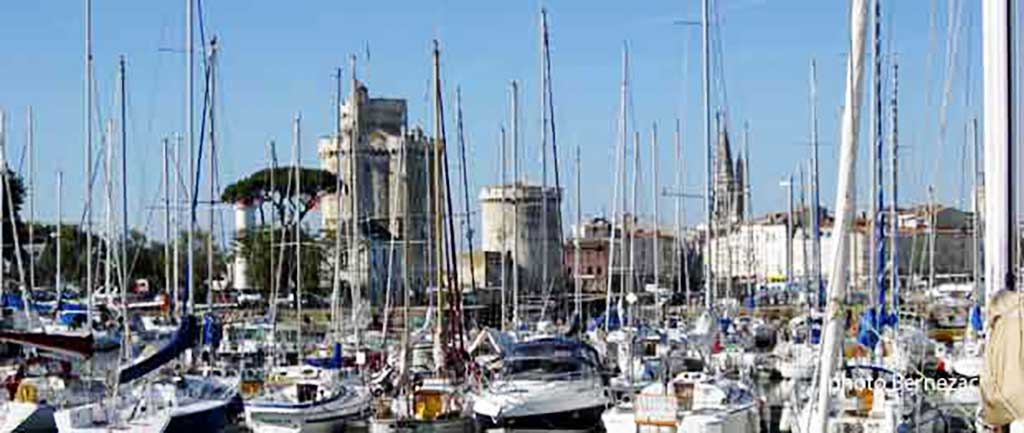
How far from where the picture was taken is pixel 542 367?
2705 centimetres

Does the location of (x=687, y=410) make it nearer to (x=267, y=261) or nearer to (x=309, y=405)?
(x=309, y=405)

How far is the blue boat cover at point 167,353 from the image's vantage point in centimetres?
2471

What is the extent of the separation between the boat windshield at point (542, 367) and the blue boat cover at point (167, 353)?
560 cm

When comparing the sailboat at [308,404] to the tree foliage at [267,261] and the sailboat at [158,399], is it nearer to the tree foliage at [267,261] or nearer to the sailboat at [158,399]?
the sailboat at [158,399]

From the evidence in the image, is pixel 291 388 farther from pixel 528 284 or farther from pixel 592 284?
pixel 592 284

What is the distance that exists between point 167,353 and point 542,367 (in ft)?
21.6

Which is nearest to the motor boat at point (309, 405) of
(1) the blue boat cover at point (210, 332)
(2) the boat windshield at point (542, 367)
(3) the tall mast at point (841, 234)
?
(2) the boat windshield at point (542, 367)

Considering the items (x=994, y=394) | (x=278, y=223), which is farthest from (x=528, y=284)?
(x=994, y=394)

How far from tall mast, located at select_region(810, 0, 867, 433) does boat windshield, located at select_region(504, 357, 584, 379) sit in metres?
18.2

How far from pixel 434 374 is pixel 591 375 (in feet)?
9.78

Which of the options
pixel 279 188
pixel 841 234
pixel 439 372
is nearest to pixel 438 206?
pixel 439 372

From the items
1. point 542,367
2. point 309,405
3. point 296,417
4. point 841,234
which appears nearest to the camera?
point 841,234

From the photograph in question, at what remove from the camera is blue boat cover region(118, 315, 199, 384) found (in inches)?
973

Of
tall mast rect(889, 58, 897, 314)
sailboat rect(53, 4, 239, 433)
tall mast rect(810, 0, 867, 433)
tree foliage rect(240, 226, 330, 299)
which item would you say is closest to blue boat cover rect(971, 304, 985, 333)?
tall mast rect(889, 58, 897, 314)
